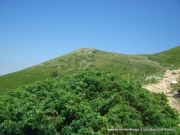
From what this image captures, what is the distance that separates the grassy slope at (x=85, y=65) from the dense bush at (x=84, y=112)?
60.5 meters

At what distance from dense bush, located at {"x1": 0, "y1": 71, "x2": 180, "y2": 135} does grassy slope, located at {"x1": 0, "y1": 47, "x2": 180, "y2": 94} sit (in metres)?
60.5

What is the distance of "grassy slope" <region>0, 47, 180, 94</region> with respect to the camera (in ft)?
258

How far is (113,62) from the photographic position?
86.3 metres

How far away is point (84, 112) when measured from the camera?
32.7 feet

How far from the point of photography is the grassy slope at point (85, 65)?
78500 mm

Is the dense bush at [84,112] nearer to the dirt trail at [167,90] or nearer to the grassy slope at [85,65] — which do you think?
the dirt trail at [167,90]

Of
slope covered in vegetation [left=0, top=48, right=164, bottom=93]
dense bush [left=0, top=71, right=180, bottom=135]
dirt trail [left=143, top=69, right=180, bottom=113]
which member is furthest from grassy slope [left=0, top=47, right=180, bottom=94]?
dense bush [left=0, top=71, right=180, bottom=135]

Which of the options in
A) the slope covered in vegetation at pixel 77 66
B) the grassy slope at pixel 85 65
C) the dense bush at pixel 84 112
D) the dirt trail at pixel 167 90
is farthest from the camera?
the grassy slope at pixel 85 65

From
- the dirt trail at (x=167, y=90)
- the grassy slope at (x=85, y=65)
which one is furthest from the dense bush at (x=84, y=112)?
the grassy slope at (x=85, y=65)

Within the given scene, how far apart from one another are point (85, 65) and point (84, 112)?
74249 millimetres

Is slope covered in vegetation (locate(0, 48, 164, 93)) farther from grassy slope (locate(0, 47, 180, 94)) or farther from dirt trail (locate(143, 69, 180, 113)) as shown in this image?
dirt trail (locate(143, 69, 180, 113))

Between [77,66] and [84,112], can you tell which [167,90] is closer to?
[84,112]

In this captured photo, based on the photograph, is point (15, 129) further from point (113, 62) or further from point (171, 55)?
point (171, 55)

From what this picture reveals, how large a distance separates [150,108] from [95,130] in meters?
3.80
